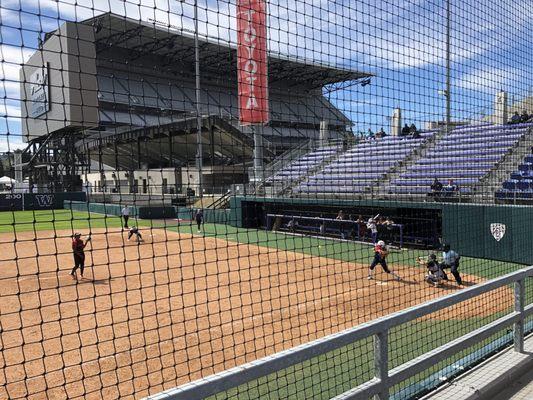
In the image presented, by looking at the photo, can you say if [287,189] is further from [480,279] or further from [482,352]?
[482,352]

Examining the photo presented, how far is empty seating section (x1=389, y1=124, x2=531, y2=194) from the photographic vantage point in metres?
15.5

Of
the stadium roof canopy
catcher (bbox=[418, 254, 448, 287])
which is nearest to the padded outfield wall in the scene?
catcher (bbox=[418, 254, 448, 287])

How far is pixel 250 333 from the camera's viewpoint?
738cm

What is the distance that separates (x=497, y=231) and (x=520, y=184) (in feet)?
6.51

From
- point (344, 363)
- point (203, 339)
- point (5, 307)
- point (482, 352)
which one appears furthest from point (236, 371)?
point (5, 307)

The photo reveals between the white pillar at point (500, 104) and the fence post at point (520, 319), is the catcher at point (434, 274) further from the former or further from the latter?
the fence post at point (520, 319)

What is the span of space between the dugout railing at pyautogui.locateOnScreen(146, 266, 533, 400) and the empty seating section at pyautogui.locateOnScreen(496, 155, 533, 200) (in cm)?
908

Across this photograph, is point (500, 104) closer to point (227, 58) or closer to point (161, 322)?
point (227, 58)

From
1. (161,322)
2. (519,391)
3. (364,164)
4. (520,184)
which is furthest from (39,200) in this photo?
(519,391)

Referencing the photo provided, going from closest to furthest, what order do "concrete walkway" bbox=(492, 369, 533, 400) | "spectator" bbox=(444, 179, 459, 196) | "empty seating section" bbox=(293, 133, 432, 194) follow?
1. "concrete walkway" bbox=(492, 369, 533, 400)
2. "spectator" bbox=(444, 179, 459, 196)
3. "empty seating section" bbox=(293, 133, 432, 194)

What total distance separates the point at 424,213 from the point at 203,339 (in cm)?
1098

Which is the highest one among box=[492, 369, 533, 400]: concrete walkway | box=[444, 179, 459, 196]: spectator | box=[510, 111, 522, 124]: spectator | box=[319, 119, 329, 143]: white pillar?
box=[510, 111, 522, 124]: spectator

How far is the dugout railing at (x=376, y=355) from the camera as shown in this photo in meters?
2.37

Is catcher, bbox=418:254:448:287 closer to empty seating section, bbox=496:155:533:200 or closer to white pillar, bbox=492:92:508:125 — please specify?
white pillar, bbox=492:92:508:125
